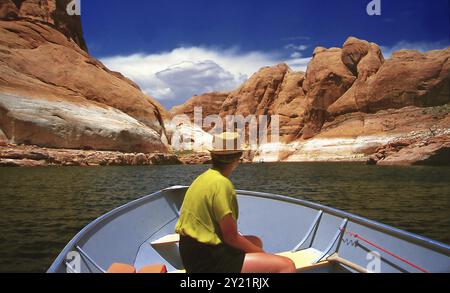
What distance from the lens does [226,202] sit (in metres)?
3.11

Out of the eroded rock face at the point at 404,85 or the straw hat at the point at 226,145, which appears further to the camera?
the eroded rock face at the point at 404,85

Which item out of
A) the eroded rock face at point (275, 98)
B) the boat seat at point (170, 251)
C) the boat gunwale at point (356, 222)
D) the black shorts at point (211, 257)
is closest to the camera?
the black shorts at point (211, 257)

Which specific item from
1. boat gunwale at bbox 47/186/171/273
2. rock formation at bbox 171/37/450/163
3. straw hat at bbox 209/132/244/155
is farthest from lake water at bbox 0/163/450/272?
rock formation at bbox 171/37/450/163

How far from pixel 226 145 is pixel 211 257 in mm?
1009

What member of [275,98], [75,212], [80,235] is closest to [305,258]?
[80,235]

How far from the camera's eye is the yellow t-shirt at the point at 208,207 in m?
3.12

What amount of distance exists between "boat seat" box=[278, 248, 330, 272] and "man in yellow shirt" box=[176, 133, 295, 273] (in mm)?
1568

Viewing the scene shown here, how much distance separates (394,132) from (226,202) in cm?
8583

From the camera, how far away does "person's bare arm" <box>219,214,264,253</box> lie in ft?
10.3

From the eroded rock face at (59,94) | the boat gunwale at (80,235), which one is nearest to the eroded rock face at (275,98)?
the eroded rock face at (59,94)

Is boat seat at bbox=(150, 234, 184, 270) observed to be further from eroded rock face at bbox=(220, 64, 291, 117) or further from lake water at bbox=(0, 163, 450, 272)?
eroded rock face at bbox=(220, 64, 291, 117)

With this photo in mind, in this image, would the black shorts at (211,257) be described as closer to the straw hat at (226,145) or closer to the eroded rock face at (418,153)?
the straw hat at (226,145)

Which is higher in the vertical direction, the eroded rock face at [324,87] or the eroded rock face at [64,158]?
the eroded rock face at [324,87]

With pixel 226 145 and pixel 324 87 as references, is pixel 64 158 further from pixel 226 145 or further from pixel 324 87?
pixel 324 87
